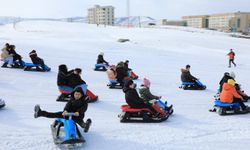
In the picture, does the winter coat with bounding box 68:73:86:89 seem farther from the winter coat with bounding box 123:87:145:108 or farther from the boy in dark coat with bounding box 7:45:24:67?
the boy in dark coat with bounding box 7:45:24:67

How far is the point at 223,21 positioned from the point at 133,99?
15843cm

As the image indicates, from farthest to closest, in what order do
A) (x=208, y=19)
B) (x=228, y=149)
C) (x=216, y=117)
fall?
1. (x=208, y=19)
2. (x=216, y=117)
3. (x=228, y=149)

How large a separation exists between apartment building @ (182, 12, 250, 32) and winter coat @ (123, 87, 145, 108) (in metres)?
135

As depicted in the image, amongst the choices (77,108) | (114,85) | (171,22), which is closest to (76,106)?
(77,108)

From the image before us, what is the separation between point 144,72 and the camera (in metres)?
19.6

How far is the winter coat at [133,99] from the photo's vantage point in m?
8.72

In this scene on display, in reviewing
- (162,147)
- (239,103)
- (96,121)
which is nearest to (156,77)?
(239,103)

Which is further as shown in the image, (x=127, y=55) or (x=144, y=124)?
(x=127, y=55)

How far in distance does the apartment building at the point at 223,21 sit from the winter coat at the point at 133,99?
443ft

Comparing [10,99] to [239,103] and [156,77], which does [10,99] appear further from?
[156,77]

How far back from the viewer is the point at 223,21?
158 m

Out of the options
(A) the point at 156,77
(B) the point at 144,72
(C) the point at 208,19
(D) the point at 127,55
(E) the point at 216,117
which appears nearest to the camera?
(E) the point at 216,117

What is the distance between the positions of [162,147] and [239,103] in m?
4.06

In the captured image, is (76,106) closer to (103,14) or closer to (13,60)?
(13,60)
